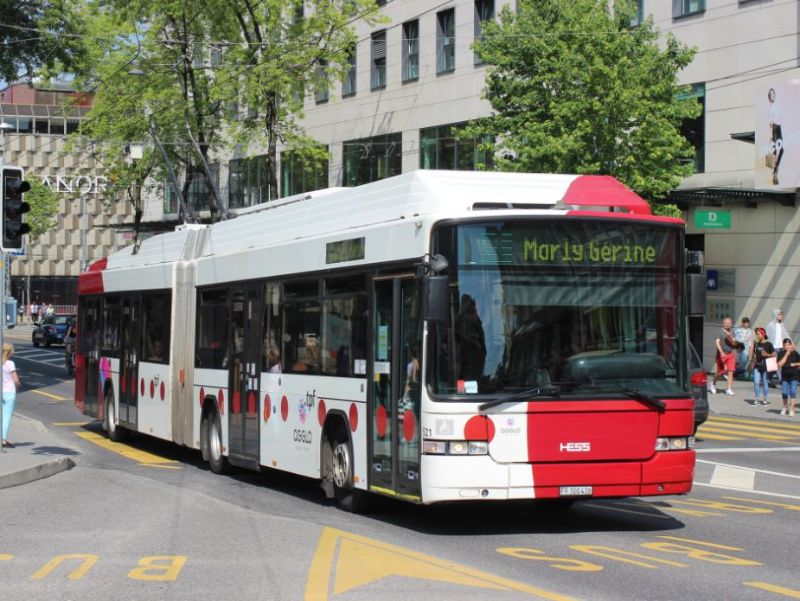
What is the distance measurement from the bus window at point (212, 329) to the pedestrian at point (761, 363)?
49.1 ft

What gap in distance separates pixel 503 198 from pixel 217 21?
33.9 metres

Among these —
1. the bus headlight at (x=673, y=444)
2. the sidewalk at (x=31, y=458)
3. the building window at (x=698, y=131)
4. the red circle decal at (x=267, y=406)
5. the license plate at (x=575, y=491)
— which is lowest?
the sidewalk at (x=31, y=458)

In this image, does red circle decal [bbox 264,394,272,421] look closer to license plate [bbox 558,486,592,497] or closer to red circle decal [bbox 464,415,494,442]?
red circle decal [bbox 464,415,494,442]

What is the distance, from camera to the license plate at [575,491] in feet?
36.9

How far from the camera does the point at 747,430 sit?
24781 mm

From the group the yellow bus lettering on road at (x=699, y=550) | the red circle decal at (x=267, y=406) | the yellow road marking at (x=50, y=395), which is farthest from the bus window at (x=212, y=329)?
the yellow road marking at (x=50, y=395)

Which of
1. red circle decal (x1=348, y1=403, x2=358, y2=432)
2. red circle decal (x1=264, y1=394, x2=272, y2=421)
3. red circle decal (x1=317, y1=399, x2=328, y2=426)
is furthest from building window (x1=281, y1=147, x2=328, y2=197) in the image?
red circle decal (x1=348, y1=403, x2=358, y2=432)

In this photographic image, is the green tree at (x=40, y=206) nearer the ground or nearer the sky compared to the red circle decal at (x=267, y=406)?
nearer the sky

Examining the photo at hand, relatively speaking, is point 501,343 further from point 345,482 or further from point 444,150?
point 444,150

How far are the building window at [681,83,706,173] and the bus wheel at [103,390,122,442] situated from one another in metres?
19.6

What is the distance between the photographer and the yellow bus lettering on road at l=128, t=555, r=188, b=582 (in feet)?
29.8

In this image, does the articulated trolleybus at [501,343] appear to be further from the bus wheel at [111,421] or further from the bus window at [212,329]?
the bus wheel at [111,421]

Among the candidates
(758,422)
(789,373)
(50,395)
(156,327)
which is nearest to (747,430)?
(758,422)

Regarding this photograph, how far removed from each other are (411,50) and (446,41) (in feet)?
7.59
